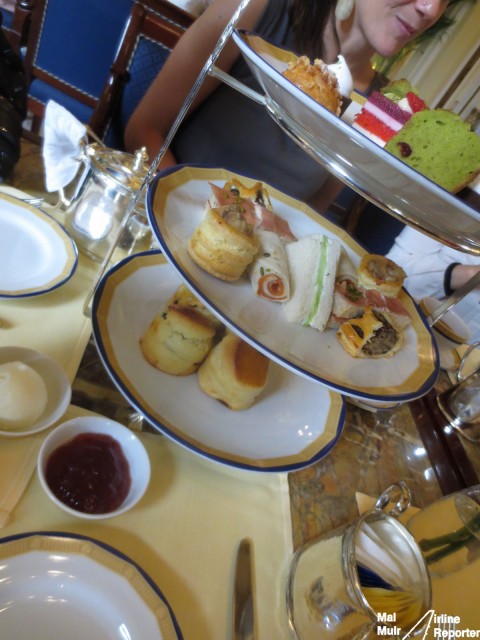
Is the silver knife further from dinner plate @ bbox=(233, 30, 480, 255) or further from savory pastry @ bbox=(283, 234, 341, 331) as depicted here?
dinner plate @ bbox=(233, 30, 480, 255)

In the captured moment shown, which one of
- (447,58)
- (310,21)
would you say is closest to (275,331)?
(310,21)

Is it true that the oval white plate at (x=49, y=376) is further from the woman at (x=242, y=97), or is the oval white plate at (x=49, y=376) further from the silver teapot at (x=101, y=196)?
the woman at (x=242, y=97)

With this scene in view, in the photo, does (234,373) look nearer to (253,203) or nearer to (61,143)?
(253,203)

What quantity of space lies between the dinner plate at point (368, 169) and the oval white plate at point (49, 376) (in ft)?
1.03

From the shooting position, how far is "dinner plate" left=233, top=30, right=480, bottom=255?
0.28m

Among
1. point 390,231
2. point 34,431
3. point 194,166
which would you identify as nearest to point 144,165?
point 194,166

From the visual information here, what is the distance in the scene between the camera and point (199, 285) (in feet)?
1.13

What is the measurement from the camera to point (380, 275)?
1.56 ft

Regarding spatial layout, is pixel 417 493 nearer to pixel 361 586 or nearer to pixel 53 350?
pixel 361 586

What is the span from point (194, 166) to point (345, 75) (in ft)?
0.72

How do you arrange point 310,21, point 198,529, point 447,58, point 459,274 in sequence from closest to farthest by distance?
1. point 198,529
2. point 310,21
3. point 459,274
4. point 447,58

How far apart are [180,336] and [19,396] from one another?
168 mm

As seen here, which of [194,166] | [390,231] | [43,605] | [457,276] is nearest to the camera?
[43,605]

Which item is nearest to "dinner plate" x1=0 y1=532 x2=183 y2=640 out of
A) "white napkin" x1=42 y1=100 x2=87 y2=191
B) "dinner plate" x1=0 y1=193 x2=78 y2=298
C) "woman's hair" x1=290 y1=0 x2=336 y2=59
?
"dinner plate" x1=0 y1=193 x2=78 y2=298
